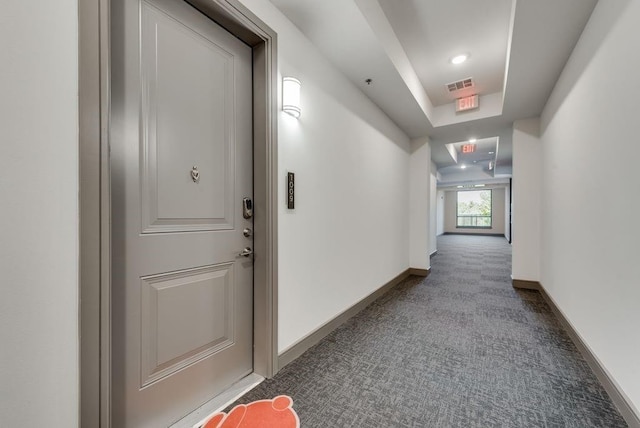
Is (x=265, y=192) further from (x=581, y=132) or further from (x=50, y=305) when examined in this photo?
(x=581, y=132)

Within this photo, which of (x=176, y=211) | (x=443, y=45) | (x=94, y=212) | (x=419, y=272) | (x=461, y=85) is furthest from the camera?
(x=419, y=272)

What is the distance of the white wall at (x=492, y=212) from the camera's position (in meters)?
13.0

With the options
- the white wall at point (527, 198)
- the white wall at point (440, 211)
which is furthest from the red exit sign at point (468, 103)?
the white wall at point (440, 211)

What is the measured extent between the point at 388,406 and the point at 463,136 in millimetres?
4763

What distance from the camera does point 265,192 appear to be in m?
1.77

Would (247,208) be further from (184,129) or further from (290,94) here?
(290,94)

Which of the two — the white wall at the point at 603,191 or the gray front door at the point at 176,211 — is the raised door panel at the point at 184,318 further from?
the white wall at the point at 603,191

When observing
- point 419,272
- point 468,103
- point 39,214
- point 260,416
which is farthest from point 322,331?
point 468,103

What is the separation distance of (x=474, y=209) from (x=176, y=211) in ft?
50.1

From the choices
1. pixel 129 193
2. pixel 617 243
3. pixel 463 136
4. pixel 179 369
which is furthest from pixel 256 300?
pixel 463 136

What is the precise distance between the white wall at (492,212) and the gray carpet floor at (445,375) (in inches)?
464

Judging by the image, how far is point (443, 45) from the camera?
9.27 ft

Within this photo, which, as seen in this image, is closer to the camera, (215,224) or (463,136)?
(215,224)

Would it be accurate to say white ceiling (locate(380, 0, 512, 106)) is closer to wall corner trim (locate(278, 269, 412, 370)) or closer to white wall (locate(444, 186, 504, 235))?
wall corner trim (locate(278, 269, 412, 370))
